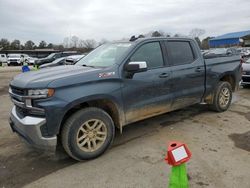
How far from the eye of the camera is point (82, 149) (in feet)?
12.3

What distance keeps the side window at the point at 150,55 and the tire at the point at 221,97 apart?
80.8 inches

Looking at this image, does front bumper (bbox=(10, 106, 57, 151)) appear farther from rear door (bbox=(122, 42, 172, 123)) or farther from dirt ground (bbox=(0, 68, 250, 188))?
rear door (bbox=(122, 42, 172, 123))

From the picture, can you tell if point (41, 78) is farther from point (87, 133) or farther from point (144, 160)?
point (144, 160)

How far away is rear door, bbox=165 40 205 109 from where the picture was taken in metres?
4.92

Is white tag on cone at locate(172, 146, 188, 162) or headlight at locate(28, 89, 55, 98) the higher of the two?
headlight at locate(28, 89, 55, 98)

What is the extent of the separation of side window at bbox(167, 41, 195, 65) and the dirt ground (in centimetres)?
136

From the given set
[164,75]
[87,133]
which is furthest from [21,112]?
[164,75]

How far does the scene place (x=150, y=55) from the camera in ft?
15.2

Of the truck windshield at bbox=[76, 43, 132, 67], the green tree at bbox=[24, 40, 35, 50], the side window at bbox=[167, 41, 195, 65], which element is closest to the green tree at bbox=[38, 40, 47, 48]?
the green tree at bbox=[24, 40, 35, 50]

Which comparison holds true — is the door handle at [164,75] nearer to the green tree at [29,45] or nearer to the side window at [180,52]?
the side window at [180,52]

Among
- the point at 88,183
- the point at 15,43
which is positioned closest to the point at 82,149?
the point at 88,183

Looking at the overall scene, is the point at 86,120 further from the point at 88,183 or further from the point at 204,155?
the point at 204,155

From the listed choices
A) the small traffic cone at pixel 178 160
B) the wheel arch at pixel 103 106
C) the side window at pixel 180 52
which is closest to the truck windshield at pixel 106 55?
the wheel arch at pixel 103 106

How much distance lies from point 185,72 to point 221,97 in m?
1.68
